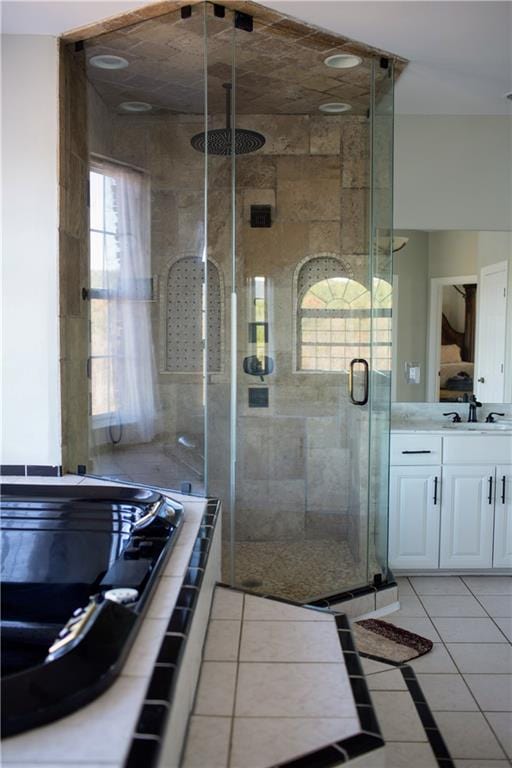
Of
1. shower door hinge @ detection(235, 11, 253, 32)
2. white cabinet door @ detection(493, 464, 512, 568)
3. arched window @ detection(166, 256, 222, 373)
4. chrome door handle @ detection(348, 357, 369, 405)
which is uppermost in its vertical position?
shower door hinge @ detection(235, 11, 253, 32)

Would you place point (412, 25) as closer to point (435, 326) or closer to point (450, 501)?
point (435, 326)

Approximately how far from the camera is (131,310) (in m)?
3.53

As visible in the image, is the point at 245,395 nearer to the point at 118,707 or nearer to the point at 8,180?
the point at 8,180

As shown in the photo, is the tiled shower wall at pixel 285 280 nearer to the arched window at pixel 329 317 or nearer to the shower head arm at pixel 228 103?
the arched window at pixel 329 317

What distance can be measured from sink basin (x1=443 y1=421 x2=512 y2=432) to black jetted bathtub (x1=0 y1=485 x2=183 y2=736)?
6.37 ft

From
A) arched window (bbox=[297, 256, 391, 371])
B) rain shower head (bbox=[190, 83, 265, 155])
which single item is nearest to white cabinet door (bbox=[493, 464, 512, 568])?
arched window (bbox=[297, 256, 391, 371])

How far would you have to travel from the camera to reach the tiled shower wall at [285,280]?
141 inches

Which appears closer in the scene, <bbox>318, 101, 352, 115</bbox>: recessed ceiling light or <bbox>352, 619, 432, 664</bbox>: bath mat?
<bbox>352, 619, 432, 664</bbox>: bath mat

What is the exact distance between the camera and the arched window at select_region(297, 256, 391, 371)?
3.93 metres

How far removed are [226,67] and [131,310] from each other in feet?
4.45

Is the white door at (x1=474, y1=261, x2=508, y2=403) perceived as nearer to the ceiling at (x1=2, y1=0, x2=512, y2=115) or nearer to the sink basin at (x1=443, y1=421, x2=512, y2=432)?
the sink basin at (x1=443, y1=421, x2=512, y2=432)

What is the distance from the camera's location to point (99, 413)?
324 centimetres

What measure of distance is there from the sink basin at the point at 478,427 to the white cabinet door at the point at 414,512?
0.34 meters

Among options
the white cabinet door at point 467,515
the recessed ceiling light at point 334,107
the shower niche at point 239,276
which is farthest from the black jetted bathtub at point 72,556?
the recessed ceiling light at point 334,107
